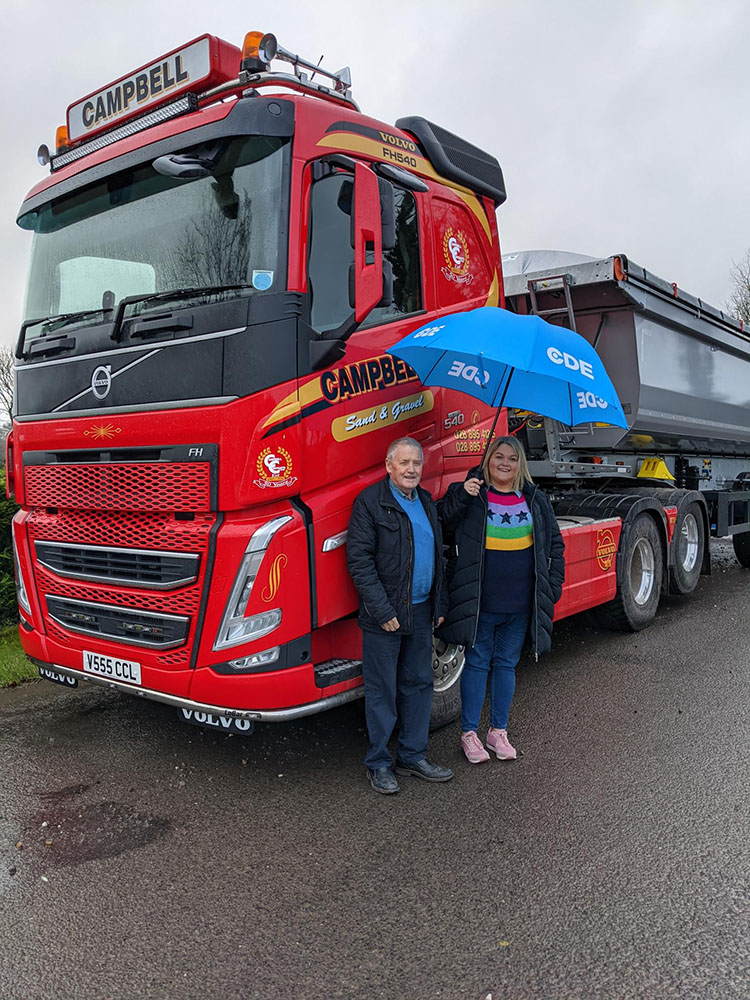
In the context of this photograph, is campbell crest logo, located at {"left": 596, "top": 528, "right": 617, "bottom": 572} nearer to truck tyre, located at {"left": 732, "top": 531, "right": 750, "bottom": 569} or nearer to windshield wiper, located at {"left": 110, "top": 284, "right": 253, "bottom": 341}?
windshield wiper, located at {"left": 110, "top": 284, "right": 253, "bottom": 341}

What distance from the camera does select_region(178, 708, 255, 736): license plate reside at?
369 cm

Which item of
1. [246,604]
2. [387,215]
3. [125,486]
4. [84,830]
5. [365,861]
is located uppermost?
[387,215]

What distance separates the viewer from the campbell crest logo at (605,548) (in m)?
6.04

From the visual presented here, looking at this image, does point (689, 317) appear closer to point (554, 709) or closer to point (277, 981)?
point (554, 709)

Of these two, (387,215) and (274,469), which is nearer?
(274,469)

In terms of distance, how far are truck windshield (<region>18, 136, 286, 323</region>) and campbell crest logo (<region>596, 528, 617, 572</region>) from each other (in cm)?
351

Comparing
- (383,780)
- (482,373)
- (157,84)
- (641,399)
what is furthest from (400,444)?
(641,399)

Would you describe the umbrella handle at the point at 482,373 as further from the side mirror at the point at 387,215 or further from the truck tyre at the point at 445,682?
the truck tyre at the point at 445,682

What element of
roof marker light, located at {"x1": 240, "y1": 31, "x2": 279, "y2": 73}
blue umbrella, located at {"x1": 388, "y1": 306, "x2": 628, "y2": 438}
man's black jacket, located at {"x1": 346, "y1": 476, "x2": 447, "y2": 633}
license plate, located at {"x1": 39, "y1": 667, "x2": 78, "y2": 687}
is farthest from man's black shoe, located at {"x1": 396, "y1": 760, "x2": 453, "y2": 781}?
roof marker light, located at {"x1": 240, "y1": 31, "x2": 279, "y2": 73}

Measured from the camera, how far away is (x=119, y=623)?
13.1ft

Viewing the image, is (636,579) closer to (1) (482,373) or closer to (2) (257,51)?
(1) (482,373)

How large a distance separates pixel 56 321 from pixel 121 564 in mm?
1417

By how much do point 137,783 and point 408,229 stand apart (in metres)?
3.29

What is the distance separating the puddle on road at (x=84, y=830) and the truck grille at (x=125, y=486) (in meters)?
1.44
